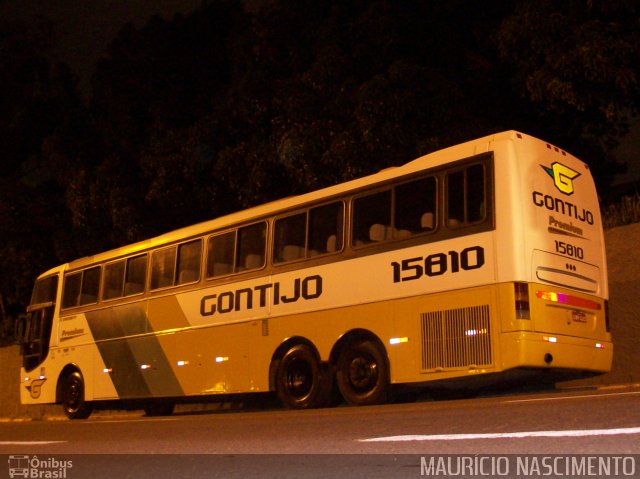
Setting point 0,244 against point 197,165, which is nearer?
point 197,165

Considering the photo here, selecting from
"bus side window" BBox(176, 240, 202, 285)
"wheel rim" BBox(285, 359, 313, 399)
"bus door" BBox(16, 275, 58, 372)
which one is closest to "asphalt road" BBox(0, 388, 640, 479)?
"wheel rim" BBox(285, 359, 313, 399)

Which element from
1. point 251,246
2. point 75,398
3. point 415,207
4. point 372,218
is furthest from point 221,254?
point 75,398

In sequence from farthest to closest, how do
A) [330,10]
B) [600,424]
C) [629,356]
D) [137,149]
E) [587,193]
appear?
[137,149] < [330,10] < [629,356] < [587,193] < [600,424]

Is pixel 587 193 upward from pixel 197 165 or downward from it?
downward

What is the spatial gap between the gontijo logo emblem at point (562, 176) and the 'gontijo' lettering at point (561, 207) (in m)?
0.19

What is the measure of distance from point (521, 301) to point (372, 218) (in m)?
2.63

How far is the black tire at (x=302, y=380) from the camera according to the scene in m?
11.4

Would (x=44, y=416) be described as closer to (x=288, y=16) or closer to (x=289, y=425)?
(x=288, y=16)

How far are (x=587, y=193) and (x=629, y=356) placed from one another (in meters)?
3.03

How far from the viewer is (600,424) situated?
6.43 metres

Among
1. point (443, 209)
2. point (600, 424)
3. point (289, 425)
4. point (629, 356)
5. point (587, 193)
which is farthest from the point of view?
point (629, 356)

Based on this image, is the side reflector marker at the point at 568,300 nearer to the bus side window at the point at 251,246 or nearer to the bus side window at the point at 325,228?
the bus side window at the point at 325,228

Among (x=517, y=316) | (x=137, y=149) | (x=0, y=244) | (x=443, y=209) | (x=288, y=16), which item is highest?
(x=288, y=16)

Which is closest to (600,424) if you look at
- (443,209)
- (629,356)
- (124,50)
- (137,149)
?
(443,209)
